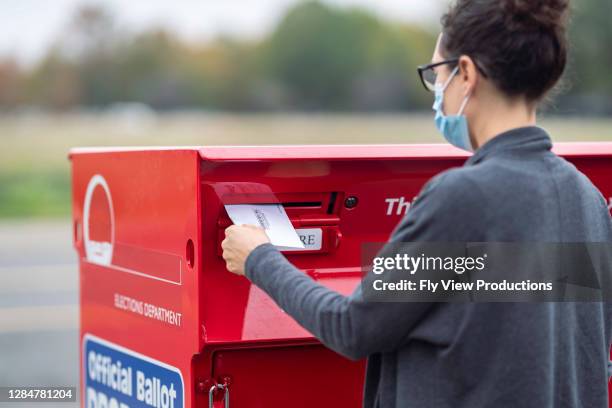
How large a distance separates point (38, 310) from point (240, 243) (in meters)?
7.23

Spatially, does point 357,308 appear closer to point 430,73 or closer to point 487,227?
point 487,227

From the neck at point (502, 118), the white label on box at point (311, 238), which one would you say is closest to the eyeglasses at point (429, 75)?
the neck at point (502, 118)

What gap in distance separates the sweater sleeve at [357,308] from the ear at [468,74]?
218mm

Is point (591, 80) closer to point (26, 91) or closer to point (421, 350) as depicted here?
point (26, 91)

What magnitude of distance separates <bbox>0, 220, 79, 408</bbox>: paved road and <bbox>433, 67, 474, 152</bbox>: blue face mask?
4.64 meters

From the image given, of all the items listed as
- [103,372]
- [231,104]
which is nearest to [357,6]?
[231,104]

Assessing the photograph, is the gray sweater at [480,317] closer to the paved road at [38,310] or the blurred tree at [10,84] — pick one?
the paved road at [38,310]

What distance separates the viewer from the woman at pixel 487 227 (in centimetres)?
181

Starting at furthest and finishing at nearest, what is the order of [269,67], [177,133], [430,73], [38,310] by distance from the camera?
[269,67] < [177,133] < [38,310] < [430,73]

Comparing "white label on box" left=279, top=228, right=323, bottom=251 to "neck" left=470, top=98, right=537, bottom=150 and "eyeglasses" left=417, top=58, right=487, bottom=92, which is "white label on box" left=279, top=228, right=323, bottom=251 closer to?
"eyeglasses" left=417, top=58, right=487, bottom=92

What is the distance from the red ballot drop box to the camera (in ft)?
8.09

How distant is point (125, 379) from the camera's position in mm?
2971

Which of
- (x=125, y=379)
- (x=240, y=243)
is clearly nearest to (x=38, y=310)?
(x=125, y=379)

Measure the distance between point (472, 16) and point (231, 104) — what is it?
150 feet
